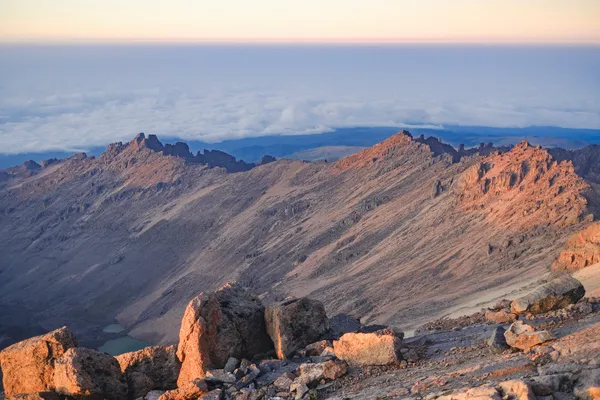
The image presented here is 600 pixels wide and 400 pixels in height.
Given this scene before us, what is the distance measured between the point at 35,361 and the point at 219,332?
21.7 ft

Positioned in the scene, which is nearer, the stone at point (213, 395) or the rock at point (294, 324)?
the stone at point (213, 395)

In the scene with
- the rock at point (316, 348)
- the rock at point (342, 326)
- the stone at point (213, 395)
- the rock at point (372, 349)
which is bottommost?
the rock at point (342, 326)

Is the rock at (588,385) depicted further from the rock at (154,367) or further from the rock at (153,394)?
the rock at (154,367)

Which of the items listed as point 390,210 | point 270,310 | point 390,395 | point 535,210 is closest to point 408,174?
point 390,210

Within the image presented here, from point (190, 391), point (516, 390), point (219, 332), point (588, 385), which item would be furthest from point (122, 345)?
point (588, 385)

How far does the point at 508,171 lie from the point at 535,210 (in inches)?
455

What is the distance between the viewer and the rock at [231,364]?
938 inches

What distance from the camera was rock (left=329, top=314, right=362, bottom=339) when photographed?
2808 centimetres

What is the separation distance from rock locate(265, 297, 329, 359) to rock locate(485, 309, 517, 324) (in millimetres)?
6199

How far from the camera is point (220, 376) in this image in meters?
22.7

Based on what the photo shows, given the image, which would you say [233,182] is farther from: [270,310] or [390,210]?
[270,310]

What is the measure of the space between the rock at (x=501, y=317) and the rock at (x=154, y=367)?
11659mm

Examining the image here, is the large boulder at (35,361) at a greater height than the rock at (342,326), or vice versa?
the rock at (342,326)

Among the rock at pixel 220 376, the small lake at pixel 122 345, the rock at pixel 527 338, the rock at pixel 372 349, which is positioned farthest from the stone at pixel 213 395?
the small lake at pixel 122 345
